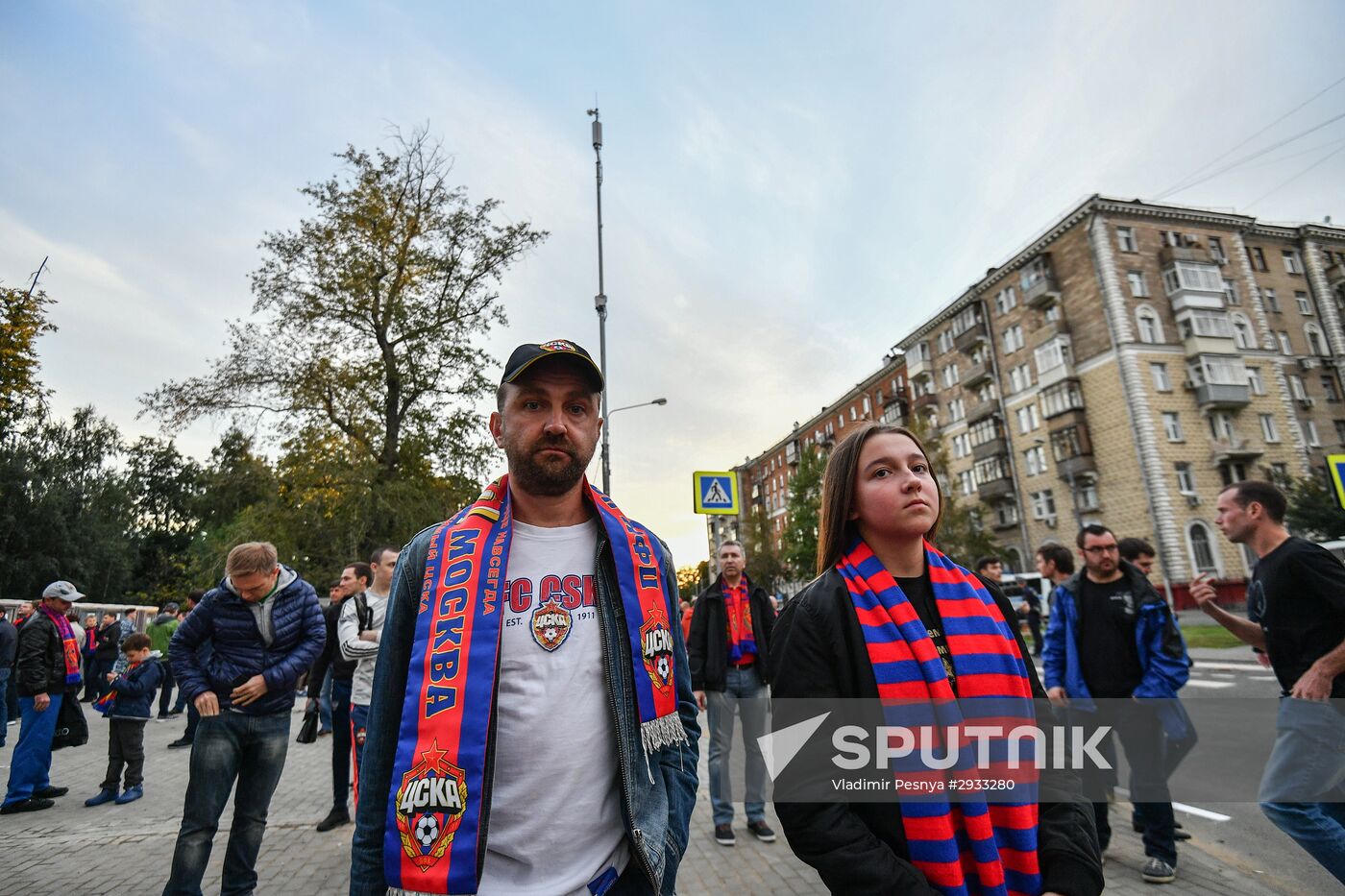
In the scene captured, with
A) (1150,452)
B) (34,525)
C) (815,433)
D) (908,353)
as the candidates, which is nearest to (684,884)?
(1150,452)

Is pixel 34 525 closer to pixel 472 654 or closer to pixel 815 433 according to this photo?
pixel 472 654

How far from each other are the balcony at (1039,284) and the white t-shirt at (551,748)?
42977 mm

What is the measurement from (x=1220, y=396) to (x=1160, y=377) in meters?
3.01

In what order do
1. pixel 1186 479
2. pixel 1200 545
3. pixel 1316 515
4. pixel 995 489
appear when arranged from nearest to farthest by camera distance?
1. pixel 1316 515
2. pixel 1200 545
3. pixel 1186 479
4. pixel 995 489

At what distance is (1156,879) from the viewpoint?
419 cm

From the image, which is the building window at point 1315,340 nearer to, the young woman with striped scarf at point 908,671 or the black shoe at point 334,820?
the young woman with striped scarf at point 908,671

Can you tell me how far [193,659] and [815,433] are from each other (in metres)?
68.0

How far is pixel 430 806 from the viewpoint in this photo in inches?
66.0

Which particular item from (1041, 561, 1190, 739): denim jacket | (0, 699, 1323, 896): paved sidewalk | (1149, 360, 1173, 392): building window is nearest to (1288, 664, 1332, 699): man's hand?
(1041, 561, 1190, 739): denim jacket

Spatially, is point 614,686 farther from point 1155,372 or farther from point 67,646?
point 1155,372

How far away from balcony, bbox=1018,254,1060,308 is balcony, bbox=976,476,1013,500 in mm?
10339

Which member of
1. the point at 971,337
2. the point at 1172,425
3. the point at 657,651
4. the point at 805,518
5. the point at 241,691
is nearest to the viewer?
the point at 657,651

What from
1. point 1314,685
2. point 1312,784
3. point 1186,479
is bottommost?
point 1312,784

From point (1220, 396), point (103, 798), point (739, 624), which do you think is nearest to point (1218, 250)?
point (1220, 396)
